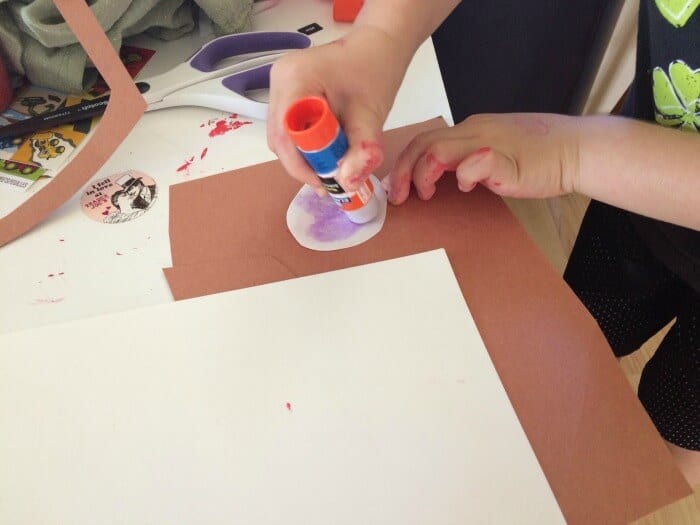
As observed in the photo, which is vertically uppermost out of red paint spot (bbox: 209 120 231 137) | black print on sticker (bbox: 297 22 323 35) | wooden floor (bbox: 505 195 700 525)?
black print on sticker (bbox: 297 22 323 35)

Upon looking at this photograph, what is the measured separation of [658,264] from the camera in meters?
0.54

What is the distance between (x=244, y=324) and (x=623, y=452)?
0.26 meters

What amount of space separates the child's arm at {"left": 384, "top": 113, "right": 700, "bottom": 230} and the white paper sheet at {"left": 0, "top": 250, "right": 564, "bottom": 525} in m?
0.08

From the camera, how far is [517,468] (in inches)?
12.4

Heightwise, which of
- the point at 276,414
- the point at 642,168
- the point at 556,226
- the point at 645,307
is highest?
the point at 642,168

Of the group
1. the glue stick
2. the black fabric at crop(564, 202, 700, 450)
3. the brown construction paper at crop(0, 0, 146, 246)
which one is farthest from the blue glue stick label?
the black fabric at crop(564, 202, 700, 450)

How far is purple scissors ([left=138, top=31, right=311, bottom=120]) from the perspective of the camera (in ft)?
1.69

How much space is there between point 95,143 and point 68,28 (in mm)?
117

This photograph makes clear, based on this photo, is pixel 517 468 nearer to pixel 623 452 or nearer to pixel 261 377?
pixel 623 452

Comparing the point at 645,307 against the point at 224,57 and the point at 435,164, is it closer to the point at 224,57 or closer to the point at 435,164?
the point at 435,164

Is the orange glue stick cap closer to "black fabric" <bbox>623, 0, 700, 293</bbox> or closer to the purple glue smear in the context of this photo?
the purple glue smear

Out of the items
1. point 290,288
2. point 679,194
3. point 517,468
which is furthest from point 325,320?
point 679,194

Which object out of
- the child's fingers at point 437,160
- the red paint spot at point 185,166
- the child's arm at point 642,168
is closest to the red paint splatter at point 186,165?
the red paint spot at point 185,166

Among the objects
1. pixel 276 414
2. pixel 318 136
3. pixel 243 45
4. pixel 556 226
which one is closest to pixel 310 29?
pixel 243 45
